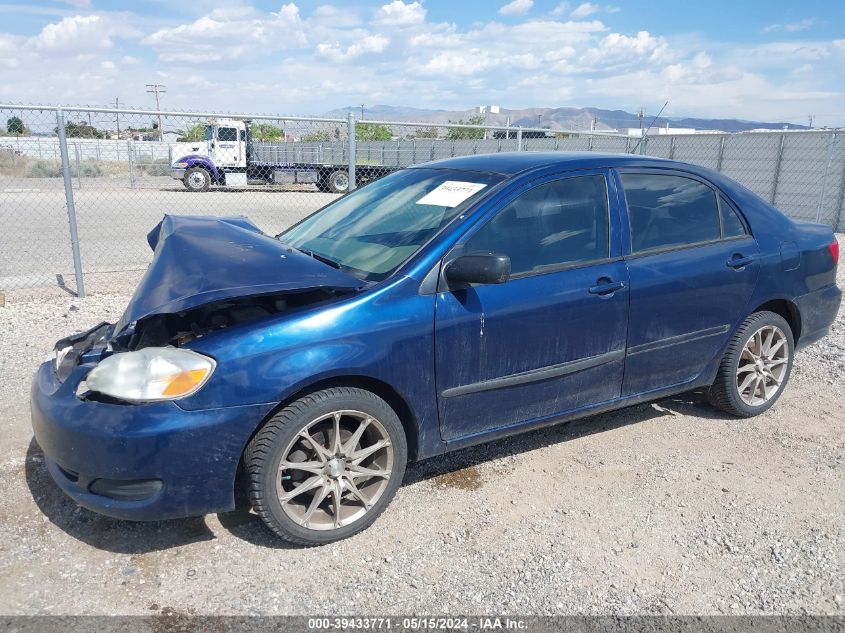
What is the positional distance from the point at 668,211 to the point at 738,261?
568 millimetres

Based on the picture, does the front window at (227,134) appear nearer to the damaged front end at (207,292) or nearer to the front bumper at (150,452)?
the damaged front end at (207,292)

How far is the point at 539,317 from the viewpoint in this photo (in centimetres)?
329

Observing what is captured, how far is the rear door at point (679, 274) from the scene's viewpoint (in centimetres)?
368

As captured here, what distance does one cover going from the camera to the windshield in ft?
10.8

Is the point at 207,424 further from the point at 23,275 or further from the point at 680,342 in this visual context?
the point at 23,275

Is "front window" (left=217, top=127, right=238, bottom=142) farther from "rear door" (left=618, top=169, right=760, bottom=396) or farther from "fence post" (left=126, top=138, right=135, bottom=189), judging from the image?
"rear door" (left=618, top=169, right=760, bottom=396)

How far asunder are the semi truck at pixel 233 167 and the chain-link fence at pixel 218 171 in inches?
2.1

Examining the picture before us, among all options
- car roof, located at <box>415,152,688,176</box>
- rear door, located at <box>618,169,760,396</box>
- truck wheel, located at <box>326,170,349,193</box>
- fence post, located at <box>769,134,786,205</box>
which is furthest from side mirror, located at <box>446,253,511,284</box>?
truck wheel, located at <box>326,170,349,193</box>

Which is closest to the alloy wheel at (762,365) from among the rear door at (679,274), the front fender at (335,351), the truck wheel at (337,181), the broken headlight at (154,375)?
the rear door at (679,274)

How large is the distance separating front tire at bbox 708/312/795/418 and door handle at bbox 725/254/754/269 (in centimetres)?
38

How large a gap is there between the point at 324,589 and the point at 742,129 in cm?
2225

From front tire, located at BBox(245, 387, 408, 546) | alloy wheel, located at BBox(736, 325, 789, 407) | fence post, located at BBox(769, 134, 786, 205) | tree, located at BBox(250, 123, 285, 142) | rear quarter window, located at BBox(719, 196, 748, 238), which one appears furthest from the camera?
tree, located at BBox(250, 123, 285, 142)

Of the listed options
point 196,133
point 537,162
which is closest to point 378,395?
point 537,162

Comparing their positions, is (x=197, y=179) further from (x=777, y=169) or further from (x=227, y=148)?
(x=777, y=169)
